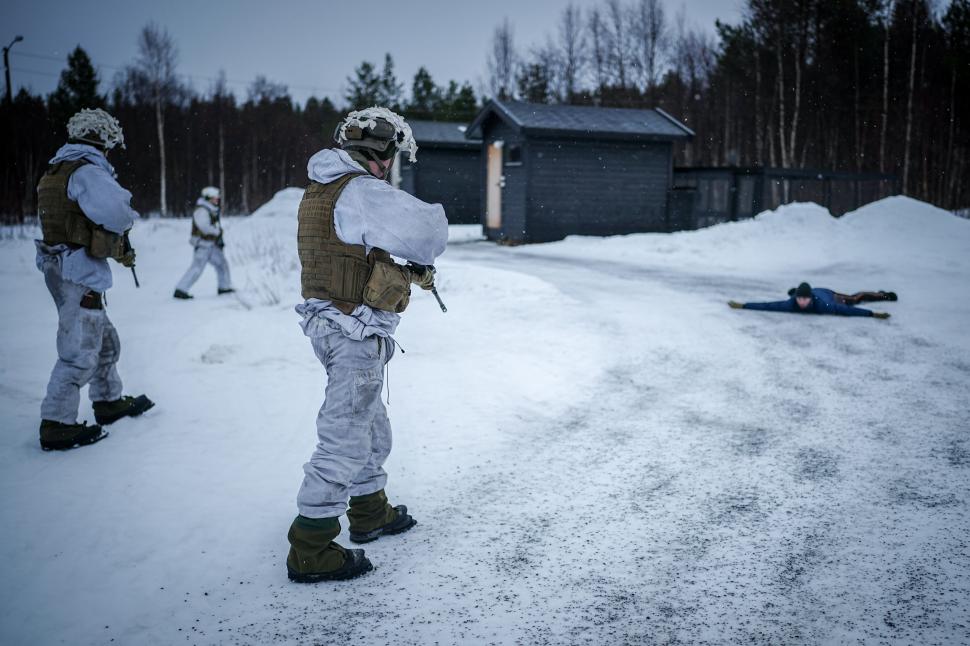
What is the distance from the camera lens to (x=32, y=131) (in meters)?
33.9

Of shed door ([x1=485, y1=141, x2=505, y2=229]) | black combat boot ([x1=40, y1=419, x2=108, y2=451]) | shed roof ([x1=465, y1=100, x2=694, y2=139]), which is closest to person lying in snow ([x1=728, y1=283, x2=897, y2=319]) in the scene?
black combat boot ([x1=40, y1=419, x2=108, y2=451])

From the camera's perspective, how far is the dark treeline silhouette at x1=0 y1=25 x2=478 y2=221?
32875mm

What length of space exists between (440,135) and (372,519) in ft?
83.8

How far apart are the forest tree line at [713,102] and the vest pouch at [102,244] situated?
25148 millimetres

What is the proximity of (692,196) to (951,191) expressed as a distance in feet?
79.3

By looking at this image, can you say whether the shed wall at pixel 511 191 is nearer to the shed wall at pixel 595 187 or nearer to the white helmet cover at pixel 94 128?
the shed wall at pixel 595 187

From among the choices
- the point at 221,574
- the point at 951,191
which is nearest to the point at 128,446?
the point at 221,574

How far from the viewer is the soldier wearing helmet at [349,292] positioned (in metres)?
2.75

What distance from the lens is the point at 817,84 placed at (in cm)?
3522

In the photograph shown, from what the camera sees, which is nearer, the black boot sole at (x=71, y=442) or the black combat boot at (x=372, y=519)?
the black combat boot at (x=372, y=519)

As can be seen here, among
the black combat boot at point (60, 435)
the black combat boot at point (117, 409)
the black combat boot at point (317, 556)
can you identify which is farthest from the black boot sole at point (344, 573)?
the black combat boot at point (117, 409)

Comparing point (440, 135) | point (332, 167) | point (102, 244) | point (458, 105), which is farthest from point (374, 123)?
point (458, 105)

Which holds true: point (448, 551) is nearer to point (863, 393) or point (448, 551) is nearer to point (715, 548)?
point (715, 548)

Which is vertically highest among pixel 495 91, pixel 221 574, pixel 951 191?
pixel 495 91
